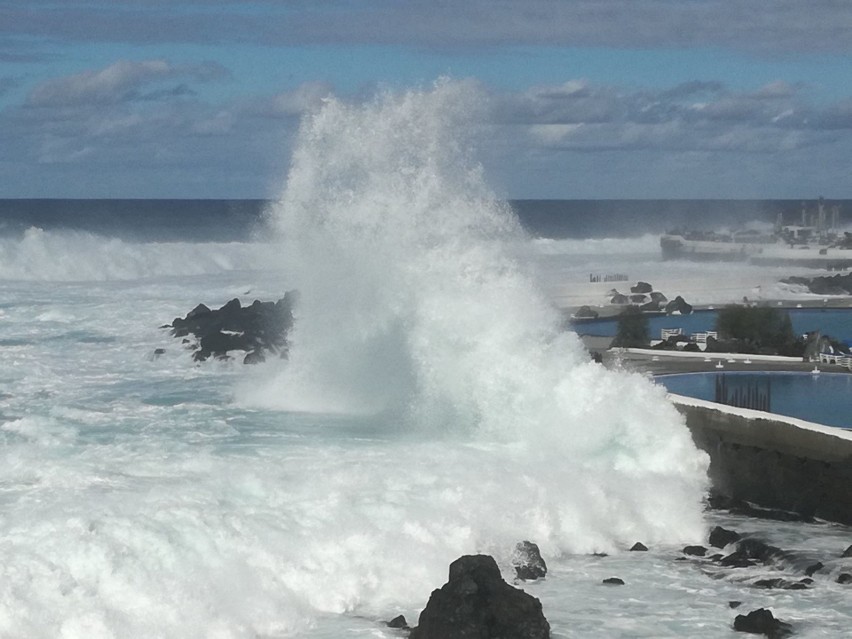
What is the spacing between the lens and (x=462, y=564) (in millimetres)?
11320

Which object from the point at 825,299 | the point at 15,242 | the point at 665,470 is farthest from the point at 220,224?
the point at 665,470

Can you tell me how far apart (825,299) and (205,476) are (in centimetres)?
4175

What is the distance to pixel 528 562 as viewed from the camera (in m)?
13.7

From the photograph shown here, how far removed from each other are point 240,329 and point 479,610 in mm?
20424

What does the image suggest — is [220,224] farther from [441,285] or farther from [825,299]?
[441,285]

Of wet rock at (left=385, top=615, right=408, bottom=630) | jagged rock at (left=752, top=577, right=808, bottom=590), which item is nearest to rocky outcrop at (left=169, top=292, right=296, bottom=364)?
jagged rock at (left=752, top=577, right=808, bottom=590)

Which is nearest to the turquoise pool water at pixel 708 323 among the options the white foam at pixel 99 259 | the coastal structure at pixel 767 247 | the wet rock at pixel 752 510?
the wet rock at pixel 752 510

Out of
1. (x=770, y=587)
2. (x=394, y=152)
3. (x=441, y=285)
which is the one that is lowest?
(x=770, y=587)

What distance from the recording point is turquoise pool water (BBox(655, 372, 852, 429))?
2033cm

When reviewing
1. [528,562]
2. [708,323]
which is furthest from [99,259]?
[528,562]

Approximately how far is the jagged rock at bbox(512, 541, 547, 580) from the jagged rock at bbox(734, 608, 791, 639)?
7.46 ft

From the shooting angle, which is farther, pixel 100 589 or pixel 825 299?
pixel 825 299

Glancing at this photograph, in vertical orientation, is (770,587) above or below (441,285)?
below

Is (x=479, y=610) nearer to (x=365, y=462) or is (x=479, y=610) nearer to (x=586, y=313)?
(x=365, y=462)
